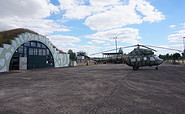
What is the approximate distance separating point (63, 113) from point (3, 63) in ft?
73.0

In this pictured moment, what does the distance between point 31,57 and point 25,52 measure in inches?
72.1

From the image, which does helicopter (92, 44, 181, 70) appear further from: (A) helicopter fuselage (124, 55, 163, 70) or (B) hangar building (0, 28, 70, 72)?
(B) hangar building (0, 28, 70, 72)

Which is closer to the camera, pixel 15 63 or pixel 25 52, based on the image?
pixel 15 63

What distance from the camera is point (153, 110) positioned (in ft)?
14.1

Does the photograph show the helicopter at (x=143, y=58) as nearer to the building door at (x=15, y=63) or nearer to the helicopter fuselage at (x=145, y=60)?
the helicopter fuselage at (x=145, y=60)

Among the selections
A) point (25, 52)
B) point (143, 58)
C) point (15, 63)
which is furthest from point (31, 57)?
point (143, 58)

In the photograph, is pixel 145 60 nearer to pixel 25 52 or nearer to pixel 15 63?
pixel 25 52

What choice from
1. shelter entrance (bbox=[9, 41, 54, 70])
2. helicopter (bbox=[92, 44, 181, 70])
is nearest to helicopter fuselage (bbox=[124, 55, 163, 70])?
helicopter (bbox=[92, 44, 181, 70])

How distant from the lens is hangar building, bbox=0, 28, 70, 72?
2227cm

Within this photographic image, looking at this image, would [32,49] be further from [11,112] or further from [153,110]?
[153,110]

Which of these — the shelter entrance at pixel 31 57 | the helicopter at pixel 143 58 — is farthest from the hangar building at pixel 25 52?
the helicopter at pixel 143 58

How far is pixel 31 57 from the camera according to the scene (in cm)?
2772

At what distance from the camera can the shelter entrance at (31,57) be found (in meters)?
25.1

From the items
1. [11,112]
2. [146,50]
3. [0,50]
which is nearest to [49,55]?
[0,50]
